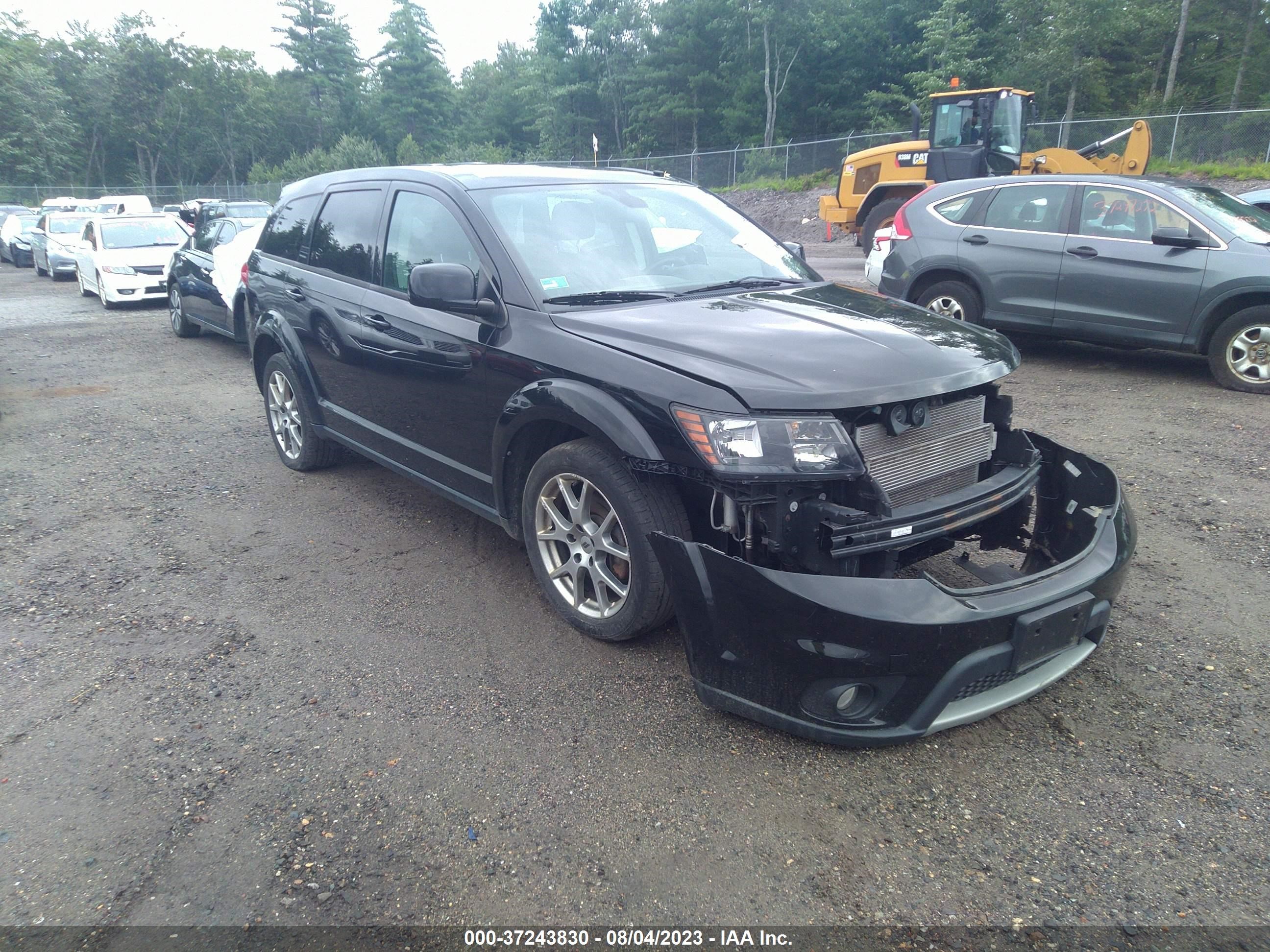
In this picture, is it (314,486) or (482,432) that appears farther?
(314,486)

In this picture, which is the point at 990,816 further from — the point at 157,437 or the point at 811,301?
the point at 157,437

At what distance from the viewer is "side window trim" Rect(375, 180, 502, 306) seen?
13.1 ft

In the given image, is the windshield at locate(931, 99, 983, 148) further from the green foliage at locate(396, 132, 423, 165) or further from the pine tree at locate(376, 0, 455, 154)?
the pine tree at locate(376, 0, 455, 154)

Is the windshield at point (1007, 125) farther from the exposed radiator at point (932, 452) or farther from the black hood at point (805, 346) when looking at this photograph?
the exposed radiator at point (932, 452)

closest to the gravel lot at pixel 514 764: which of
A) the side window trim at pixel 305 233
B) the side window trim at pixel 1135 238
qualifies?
the side window trim at pixel 305 233

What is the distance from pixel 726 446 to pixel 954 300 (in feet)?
22.0

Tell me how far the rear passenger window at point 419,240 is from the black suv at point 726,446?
2 centimetres

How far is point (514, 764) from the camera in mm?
2988

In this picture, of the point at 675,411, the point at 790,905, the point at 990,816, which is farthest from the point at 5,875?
the point at 990,816

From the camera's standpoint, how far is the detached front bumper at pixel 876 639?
266cm

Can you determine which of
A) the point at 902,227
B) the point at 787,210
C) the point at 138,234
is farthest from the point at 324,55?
the point at 902,227

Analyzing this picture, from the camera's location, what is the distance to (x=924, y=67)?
47.1m

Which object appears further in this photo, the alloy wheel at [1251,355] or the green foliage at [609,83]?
the green foliage at [609,83]

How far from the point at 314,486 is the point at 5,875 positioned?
11.7 feet
